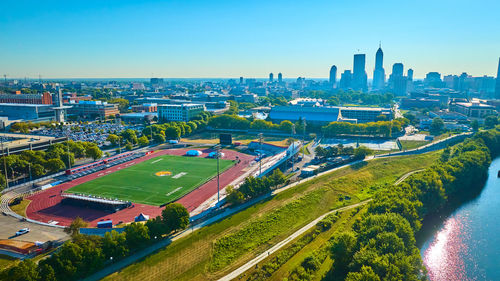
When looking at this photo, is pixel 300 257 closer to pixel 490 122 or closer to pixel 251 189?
pixel 251 189

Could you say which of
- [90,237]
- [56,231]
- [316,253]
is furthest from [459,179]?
[56,231]

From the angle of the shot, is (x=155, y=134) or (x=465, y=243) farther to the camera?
(x=155, y=134)

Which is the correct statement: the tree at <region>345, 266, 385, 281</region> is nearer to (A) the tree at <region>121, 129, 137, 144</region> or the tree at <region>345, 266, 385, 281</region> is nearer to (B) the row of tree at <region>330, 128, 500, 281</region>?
(B) the row of tree at <region>330, 128, 500, 281</region>

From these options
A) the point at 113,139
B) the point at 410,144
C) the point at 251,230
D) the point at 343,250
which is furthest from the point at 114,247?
the point at 410,144

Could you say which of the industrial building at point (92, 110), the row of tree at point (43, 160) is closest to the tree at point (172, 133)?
the row of tree at point (43, 160)

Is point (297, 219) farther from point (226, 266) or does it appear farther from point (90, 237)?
point (90, 237)

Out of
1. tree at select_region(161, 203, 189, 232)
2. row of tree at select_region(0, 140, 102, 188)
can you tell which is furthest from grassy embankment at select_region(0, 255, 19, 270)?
row of tree at select_region(0, 140, 102, 188)
